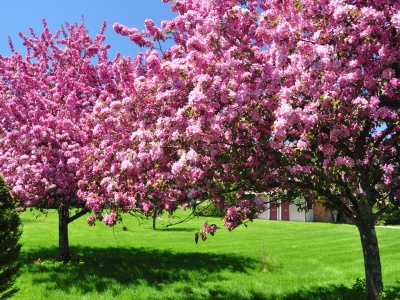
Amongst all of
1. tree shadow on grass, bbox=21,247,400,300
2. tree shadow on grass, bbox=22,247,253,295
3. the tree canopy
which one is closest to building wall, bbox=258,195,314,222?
tree shadow on grass, bbox=22,247,253,295

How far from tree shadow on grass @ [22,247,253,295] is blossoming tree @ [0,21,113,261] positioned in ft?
5.44

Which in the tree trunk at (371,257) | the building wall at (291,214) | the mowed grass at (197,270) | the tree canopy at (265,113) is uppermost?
the tree canopy at (265,113)

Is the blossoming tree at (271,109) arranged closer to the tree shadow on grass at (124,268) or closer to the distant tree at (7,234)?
the distant tree at (7,234)

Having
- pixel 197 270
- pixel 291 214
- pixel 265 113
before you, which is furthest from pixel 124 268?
pixel 291 214

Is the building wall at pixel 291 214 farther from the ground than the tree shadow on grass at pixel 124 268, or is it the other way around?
the tree shadow on grass at pixel 124 268

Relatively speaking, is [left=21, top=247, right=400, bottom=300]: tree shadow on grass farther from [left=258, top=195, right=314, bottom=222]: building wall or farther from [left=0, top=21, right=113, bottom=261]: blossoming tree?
[left=258, top=195, right=314, bottom=222]: building wall

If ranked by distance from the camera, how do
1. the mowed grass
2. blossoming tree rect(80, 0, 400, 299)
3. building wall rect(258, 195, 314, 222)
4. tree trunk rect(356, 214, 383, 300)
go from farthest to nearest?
building wall rect(258, 195, 314, 222) → the mowed grass → tree trunk rect(356, 214, 383, 300) → blossoming tree rect(80, 0, 400, 299)

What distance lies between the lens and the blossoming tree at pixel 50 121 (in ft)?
39.1

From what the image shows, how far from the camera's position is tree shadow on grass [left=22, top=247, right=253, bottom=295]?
37.3 ft

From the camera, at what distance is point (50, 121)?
1260cm

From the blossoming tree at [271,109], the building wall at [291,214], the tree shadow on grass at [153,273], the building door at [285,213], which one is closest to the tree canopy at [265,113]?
the blossoming tree at [271,109]

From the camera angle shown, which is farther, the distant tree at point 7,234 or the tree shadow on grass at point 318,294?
the tree shadow on grass at point 318,294

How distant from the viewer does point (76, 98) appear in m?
13.5

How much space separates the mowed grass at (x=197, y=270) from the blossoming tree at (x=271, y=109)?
2618 mm
